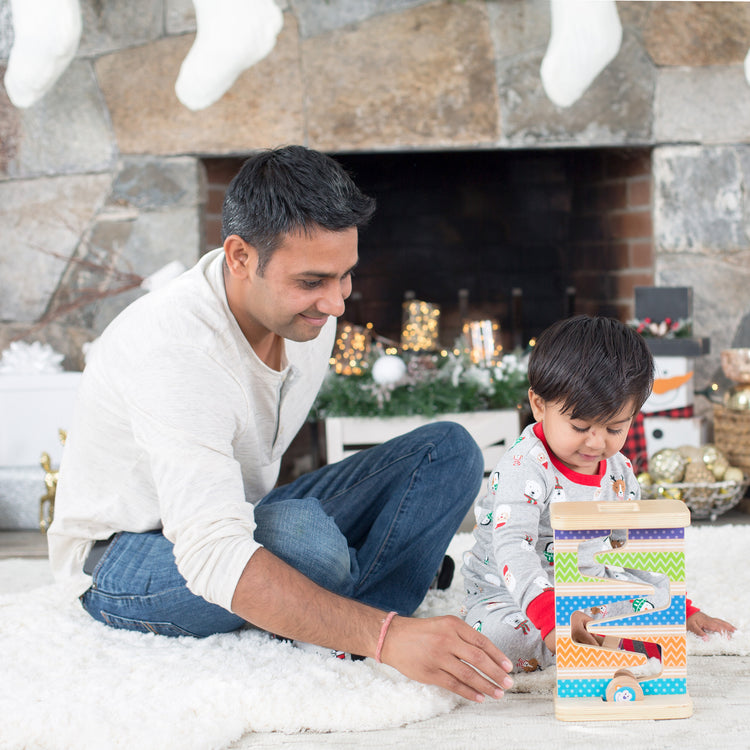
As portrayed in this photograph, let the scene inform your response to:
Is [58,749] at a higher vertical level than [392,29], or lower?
lower

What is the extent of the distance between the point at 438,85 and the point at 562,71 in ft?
1.10

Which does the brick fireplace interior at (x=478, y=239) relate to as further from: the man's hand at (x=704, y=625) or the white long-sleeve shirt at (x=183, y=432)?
the man's hand at (x=704, y=625)

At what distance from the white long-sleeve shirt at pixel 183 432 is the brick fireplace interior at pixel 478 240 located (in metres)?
1.30

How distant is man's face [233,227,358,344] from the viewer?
106cm

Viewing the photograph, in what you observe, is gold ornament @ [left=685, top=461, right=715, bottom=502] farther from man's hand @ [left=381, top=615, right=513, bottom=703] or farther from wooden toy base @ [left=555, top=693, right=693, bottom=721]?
man's hand @ [left=381, top=615, right=513, bottom=703]

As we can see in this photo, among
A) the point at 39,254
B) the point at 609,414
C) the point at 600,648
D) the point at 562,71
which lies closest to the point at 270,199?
the point at 609,414

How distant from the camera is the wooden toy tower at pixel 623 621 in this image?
948 millimetres

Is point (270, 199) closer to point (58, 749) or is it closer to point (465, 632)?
point (465, 632)

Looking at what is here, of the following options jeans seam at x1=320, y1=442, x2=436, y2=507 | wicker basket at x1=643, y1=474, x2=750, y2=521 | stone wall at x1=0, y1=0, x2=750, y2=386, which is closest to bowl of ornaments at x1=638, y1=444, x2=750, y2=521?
wicker basket at x1=643, y1=474, x2=750, y2=521

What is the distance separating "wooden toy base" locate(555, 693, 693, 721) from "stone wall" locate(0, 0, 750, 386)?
4.86 feet

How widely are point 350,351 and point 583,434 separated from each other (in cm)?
115

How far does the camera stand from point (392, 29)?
7.14 ft

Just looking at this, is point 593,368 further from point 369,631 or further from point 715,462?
point 715,462

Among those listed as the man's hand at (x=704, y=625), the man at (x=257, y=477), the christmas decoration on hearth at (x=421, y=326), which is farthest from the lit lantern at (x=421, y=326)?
the man's hand at (x=704, y=625)
